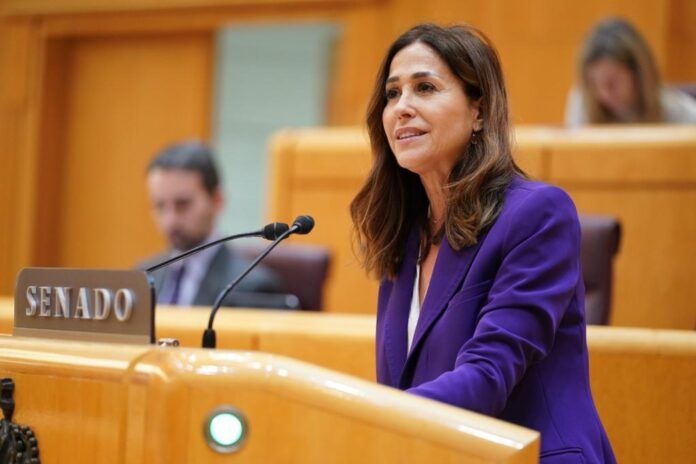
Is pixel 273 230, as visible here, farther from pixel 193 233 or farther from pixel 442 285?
pixel 193 233

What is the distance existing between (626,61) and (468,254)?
1.80 metres

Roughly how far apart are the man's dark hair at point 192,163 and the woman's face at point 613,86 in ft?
3.80

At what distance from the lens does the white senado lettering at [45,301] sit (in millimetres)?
1248

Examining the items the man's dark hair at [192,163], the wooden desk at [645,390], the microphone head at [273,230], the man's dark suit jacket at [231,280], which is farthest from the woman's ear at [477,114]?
the man's dark hair at [192,163]

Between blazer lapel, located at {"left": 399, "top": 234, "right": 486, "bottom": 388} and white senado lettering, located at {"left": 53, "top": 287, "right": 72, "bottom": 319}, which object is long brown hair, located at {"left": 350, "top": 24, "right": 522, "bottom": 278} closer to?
blazer lapel, located at {"left": 399, "top": 234, "right": 486, "bottom": 388}

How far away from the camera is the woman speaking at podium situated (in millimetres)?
1276

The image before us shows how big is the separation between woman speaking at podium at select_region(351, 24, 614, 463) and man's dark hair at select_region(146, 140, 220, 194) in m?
1.32

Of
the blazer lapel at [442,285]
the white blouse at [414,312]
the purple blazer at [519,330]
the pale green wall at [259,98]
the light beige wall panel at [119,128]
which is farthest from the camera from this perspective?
the pale green wall at [259,98]

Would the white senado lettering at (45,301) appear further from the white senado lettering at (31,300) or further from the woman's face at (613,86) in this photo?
the woman's face at (613,86)

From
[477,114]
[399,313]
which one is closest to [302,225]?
[399,313]

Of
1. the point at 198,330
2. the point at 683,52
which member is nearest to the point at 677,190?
the point at 198,330

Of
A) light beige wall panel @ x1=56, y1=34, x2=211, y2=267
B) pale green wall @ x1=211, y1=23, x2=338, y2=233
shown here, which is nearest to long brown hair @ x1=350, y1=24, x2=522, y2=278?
light beige wall panel @ x1=56, y1=34, x2=211, y2=267

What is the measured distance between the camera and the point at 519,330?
1.27m

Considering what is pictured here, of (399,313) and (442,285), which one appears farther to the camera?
(399,313)
